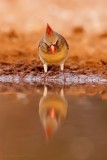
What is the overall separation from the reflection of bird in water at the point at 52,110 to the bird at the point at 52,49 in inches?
12.7

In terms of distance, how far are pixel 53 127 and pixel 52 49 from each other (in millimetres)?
811

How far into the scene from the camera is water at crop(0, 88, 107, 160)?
69 cm

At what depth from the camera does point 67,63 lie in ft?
5.89

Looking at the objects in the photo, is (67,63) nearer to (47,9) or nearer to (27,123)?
(47,9)

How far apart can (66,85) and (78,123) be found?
71 cm

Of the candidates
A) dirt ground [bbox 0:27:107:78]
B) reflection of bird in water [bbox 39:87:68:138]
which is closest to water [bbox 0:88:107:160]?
reflection of bird in water [bbox 39:87:68:138]

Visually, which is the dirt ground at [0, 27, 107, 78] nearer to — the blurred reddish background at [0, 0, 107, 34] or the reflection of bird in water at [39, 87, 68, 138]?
the blurred reddish background at [0, 0, 107, 34]

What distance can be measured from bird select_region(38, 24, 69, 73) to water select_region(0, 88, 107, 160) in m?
0.38

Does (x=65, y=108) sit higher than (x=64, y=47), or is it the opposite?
(x=64, y=47)

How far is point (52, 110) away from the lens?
1.03 meters

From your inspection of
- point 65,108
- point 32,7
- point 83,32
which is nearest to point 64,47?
point 83,32

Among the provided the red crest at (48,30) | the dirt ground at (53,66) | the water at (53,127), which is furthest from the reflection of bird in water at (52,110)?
the dirt ground at (53,66)

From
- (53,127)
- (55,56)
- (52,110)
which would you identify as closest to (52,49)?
(55,56)

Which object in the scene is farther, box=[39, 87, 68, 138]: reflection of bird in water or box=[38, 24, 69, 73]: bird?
box=[38, 24, 69, 73]: bird
